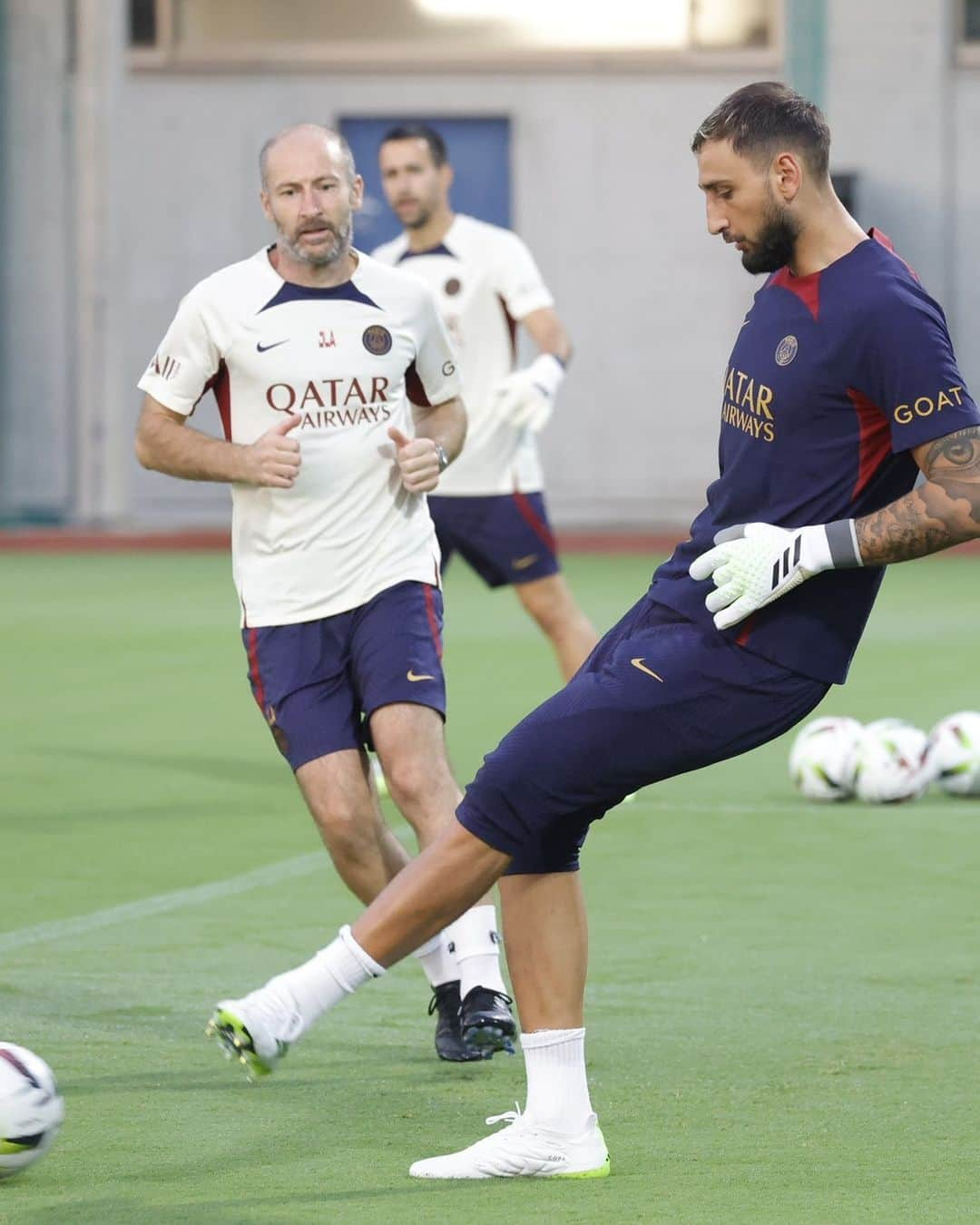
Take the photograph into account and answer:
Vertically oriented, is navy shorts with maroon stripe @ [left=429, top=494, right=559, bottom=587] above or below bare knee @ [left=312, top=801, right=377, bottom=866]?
above

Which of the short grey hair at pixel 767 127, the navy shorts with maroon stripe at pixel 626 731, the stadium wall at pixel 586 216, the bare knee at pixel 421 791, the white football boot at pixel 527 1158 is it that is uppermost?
the stadium wall at pixel 586 216

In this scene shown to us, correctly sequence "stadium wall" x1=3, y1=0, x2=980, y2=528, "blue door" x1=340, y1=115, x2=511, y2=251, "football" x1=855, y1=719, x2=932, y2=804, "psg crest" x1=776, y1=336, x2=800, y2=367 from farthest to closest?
"blue door" x1=340, y1=115, x2=511, y2=251
"stadium wall" x1=3, y1=0, x2=980, y2=528
"football" x1=855, y1=719, x2=932, y2=804
"psg crest" x1=776, y1=336, x2=800, y2=367

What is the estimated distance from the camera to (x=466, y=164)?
25453 millimetres

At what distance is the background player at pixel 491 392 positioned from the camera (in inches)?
370

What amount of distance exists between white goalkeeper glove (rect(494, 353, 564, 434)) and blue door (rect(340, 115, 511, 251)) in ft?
51.2

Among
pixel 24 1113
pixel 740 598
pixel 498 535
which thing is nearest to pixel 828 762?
pixel 498 535

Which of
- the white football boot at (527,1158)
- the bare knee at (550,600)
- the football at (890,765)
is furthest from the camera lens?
the bare knee at (550,600)

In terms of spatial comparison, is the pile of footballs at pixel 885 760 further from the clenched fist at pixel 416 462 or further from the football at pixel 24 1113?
the football at pixel 24 1113

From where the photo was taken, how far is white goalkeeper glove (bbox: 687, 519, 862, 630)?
4.25m

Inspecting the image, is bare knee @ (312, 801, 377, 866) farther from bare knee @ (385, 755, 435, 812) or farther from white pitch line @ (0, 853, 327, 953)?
white pitch line @ (0, 853, 327, 953)

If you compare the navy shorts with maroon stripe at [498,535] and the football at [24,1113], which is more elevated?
the navy shorts with maroon stripe at [498,535]

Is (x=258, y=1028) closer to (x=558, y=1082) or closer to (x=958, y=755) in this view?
(x=558, y=1082)

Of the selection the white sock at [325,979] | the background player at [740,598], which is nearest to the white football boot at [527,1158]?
the background player at [740,598]

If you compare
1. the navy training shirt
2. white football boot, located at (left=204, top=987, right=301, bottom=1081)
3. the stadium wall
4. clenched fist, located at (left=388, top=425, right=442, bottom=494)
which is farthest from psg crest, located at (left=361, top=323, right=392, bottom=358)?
the stadium wall
